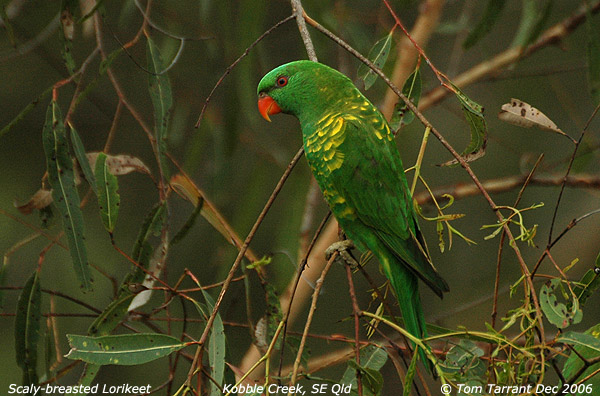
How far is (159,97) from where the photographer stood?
1.64 m

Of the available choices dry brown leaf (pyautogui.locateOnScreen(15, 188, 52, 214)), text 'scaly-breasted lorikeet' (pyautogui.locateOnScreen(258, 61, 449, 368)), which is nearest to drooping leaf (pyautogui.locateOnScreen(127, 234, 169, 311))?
dry brown leaf (pyautogui.locateOnScreen(15, 188, 52, 214))

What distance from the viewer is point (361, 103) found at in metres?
1.64

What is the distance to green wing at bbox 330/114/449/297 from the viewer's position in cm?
152

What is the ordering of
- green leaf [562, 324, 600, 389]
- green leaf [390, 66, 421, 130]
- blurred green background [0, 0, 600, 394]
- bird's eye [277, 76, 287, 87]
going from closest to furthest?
green leaf [562, 324, 600, 389] → green leaf [390, 66, 421, 130] → bird's eye [277, 76, 287, 87] → blurred green background [0, 0, 600, 394]

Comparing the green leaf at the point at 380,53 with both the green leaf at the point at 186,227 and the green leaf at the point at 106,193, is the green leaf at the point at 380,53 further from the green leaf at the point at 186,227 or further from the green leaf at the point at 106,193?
the green leaf at the point at 106,193

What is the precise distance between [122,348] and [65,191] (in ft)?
1.52

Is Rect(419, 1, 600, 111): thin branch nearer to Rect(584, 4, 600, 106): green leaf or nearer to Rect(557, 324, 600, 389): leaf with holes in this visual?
Rect(584, 4, 600, 106): green leaf

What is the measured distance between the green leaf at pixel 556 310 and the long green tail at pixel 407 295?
429 mm

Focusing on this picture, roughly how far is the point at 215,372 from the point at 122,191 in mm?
2652

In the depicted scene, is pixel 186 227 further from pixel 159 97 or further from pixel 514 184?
pixel 514 184

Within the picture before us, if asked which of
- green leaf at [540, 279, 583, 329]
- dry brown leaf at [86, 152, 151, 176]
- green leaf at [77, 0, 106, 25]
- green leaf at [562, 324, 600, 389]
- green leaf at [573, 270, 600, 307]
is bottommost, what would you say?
green leaf at [562, 324, 600, 389]

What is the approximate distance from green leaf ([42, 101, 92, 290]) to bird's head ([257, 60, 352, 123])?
0.56m

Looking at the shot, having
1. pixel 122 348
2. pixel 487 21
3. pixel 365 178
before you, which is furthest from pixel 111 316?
pixel 487 21

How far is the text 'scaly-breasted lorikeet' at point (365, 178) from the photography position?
152cm
